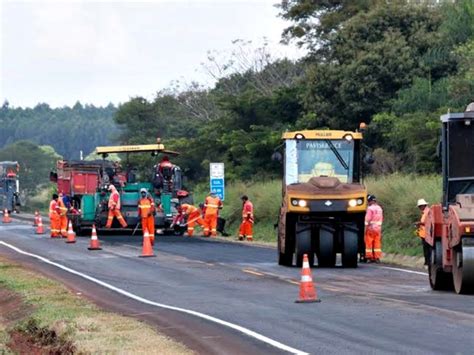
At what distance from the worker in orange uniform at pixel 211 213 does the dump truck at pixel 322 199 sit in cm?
1419

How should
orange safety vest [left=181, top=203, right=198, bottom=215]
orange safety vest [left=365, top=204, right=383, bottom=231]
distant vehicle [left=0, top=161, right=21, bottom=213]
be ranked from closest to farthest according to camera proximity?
orange safety vest [left=365, top=204, right=383, bottom=231] → orange safety vest [left=181, top=203, right=198, bottom=215] → distant vehicle [left=0, top=161, right=21, bottom=213]

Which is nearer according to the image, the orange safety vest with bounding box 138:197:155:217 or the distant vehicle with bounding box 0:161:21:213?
the orange safety vest with bounding box 138:197:155:217

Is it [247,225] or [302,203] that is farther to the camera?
[247,225]

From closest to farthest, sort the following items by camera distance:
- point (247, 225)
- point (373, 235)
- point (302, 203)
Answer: point (302, 203) < point (373, 235) < point (247, 225)

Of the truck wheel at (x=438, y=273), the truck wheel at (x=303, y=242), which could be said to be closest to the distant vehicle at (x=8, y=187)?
the truck wheel at (x=303, y=242)

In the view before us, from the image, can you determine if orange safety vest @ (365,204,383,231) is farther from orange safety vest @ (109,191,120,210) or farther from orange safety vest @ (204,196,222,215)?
orange safety vest @ (109,191,120,210)

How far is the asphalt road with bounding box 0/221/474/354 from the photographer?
1469 cm

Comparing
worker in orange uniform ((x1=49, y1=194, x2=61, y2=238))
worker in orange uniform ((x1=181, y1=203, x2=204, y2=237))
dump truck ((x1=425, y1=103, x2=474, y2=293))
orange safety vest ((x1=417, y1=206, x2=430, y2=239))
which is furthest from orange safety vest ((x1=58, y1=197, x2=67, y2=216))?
dump truck ((x1=425, y1=103, x2=474, y2=293))

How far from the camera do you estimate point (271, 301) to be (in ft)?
66.5

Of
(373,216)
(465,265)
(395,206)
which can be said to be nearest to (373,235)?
(373,216)

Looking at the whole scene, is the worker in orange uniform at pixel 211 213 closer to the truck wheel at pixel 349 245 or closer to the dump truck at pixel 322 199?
the dump truck at pixel 322 199

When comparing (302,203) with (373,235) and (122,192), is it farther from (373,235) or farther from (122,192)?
(122,192)

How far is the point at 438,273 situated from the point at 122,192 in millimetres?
23575

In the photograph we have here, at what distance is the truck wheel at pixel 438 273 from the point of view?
2203 cm
